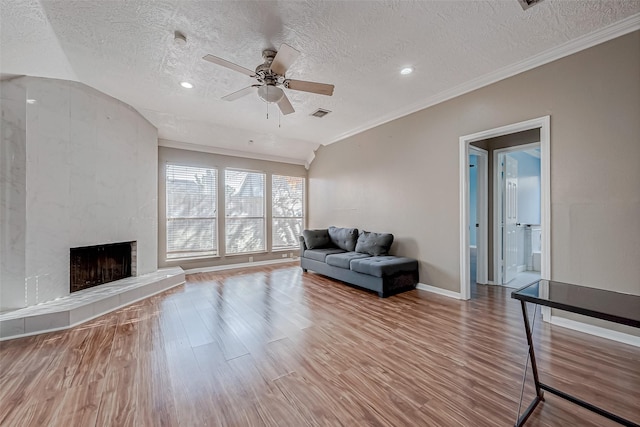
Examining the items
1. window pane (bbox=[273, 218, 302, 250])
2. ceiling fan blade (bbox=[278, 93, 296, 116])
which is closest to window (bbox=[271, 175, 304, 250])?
window pane (bbox=[273, 218, 302, 250])

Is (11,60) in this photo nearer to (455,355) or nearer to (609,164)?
(455,355)

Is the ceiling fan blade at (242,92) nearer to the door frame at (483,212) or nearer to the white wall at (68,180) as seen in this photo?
the white wall at (68,180)

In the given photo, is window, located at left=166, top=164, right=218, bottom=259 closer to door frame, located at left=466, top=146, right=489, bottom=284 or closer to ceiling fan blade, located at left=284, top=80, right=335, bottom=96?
ceiling fan blade, located at left=284, top=80, right=335, bottom=96

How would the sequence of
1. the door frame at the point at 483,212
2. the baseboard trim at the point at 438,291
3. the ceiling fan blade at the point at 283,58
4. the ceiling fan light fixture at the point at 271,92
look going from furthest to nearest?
the door frame at the point at 483,212, the baseboard trim at the point at 438,291, the ceiling fan light fixture at the point at 271,92, the ceiling fan blade at the point at 283,58

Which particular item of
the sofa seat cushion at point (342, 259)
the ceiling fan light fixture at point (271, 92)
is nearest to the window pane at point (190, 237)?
the sofa seat cushion at point (342, 259)

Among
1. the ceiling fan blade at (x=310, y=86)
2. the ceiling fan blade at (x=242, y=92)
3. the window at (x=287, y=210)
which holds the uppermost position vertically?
the ceiling fan blade at (x=242, y=92)

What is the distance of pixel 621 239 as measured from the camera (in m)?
2.43

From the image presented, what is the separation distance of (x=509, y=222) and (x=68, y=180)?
678 cm

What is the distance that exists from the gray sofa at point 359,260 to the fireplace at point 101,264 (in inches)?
124

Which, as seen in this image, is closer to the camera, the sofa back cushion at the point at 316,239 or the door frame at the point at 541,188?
the door frame at the point at 541,188

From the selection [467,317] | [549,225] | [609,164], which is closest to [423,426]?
[467,317]

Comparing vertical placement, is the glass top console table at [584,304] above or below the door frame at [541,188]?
below

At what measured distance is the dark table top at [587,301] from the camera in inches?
46.4

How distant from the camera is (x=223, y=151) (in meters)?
5.88
